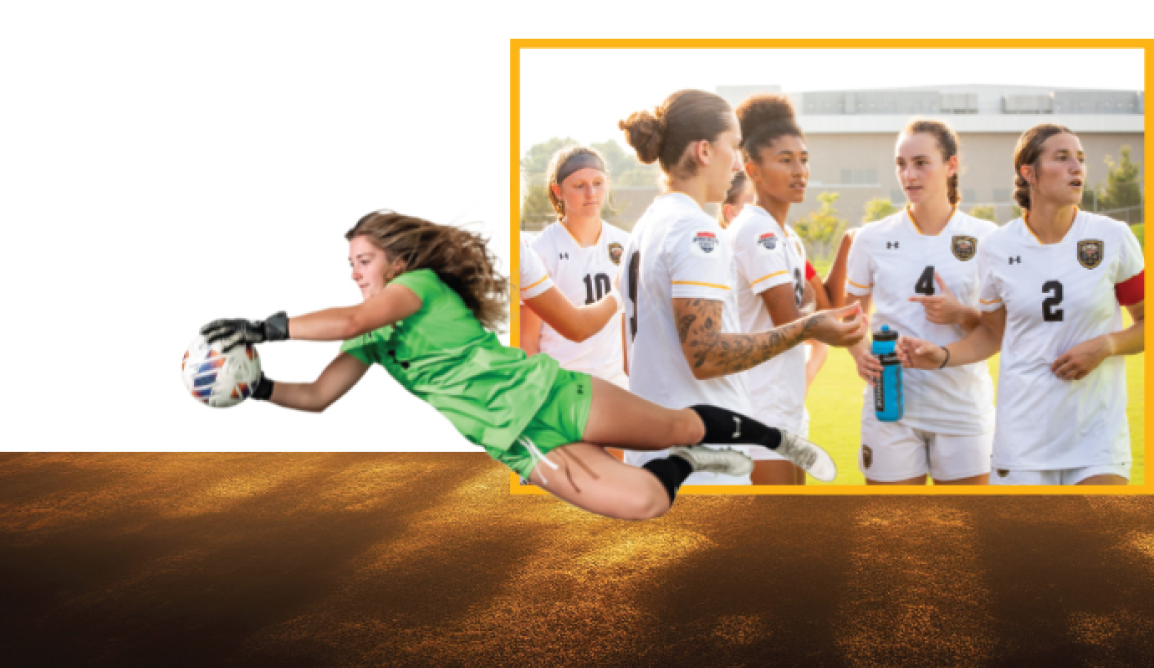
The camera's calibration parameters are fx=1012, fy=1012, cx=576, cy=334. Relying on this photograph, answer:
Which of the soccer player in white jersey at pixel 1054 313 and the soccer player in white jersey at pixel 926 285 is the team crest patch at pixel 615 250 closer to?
the soccer player in white jersey at pixel 926 285

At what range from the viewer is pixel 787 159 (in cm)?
485

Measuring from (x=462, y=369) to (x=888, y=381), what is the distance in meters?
2.22

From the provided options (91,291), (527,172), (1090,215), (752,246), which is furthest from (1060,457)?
(91,291)

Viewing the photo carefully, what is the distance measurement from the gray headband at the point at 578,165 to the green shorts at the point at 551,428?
5.31 ft

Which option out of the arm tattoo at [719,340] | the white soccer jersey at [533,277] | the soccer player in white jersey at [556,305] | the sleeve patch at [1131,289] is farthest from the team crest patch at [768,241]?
the sleeve patch at [1131,289]

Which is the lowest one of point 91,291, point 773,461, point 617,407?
point 773,461

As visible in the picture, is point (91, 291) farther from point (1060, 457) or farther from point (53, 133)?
point (1060, 457)

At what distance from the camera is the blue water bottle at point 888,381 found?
478 cm

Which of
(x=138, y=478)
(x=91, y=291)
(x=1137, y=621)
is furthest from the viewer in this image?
(x=91, y=291)

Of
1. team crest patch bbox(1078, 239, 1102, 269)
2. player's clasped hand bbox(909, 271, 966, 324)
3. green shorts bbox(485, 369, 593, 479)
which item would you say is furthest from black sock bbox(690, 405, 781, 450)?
team crest patch bbox(1078, 239, 1102, 269)

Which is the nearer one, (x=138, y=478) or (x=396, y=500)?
(x=396, y=500)

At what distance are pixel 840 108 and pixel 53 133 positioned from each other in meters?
5.01

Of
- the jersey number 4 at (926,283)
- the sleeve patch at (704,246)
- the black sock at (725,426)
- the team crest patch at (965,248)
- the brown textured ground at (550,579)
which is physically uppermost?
the team crest patch at (965,248)

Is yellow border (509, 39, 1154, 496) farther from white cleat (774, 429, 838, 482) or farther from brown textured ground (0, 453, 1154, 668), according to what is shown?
white cleat (774, 429, 838, 482)
